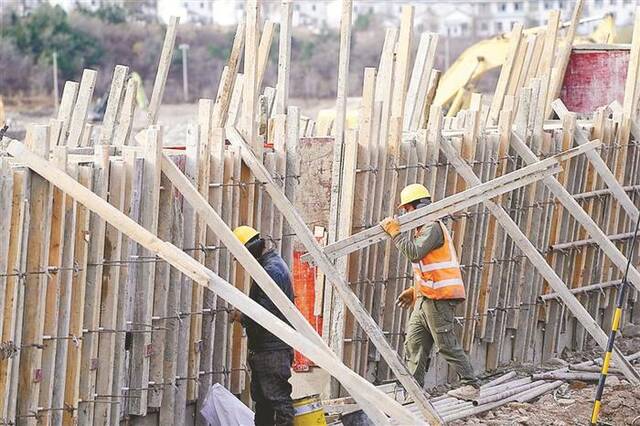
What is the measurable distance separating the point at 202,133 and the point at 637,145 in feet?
24.4

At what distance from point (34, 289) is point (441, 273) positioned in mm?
4065

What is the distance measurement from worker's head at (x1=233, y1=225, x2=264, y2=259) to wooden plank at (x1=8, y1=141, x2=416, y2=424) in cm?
177

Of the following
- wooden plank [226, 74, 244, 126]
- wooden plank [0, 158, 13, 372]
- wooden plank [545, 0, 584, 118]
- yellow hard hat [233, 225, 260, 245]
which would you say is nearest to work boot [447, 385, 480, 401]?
yellow hard hat [233, 225, 260, 245]

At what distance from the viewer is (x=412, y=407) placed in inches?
528

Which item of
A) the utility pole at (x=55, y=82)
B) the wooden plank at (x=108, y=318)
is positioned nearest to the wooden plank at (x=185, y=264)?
the wooden plank at (x=108, y=318)

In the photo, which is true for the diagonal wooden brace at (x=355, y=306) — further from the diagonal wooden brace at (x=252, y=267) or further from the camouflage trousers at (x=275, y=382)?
the diagonal wooden brace at (x=252, y=267)

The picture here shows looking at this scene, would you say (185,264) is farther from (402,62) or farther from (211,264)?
(402,62)

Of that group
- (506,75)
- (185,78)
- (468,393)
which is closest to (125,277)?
(468,393)

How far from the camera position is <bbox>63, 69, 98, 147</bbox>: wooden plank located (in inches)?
535

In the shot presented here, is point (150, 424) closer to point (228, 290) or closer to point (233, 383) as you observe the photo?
point (233, 383)

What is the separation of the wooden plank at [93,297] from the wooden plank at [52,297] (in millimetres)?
354

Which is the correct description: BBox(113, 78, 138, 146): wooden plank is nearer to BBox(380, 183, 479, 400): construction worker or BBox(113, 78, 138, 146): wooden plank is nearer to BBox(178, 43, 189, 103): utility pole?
BBox(380, 183, 479, 400): construction worker

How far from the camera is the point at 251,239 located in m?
12.1

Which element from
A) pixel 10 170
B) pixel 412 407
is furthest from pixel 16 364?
pixel 412 407
